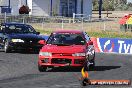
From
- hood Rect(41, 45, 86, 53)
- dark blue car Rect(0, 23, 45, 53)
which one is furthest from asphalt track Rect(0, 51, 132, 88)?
dark blue car Rect(0, 23, 45, 53)

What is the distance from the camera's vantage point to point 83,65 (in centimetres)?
1712

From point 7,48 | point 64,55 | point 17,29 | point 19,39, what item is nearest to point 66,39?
point 64,55

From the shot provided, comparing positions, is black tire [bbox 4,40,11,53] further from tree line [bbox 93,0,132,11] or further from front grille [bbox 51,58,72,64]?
tree line [bbox 93,0,132,11]

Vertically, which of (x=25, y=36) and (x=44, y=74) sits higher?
(x=25, y=36)

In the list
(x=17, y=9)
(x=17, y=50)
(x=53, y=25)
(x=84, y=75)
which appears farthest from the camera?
(x=17, y=9)

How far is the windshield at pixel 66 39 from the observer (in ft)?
59.5

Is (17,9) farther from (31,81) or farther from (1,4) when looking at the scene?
(31,81)

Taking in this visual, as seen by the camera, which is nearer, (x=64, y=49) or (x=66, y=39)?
(x=64, y=49)

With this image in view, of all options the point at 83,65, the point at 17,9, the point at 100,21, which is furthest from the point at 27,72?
the point at 17,9

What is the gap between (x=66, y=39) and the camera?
18.4 meters

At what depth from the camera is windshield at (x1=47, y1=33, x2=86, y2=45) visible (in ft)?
59.5

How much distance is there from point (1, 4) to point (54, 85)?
5598cm

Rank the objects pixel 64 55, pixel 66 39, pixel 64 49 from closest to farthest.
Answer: pixel 64 55, pixel 64 49, pixel 66 39

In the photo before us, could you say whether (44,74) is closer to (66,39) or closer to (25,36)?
(66,39)
